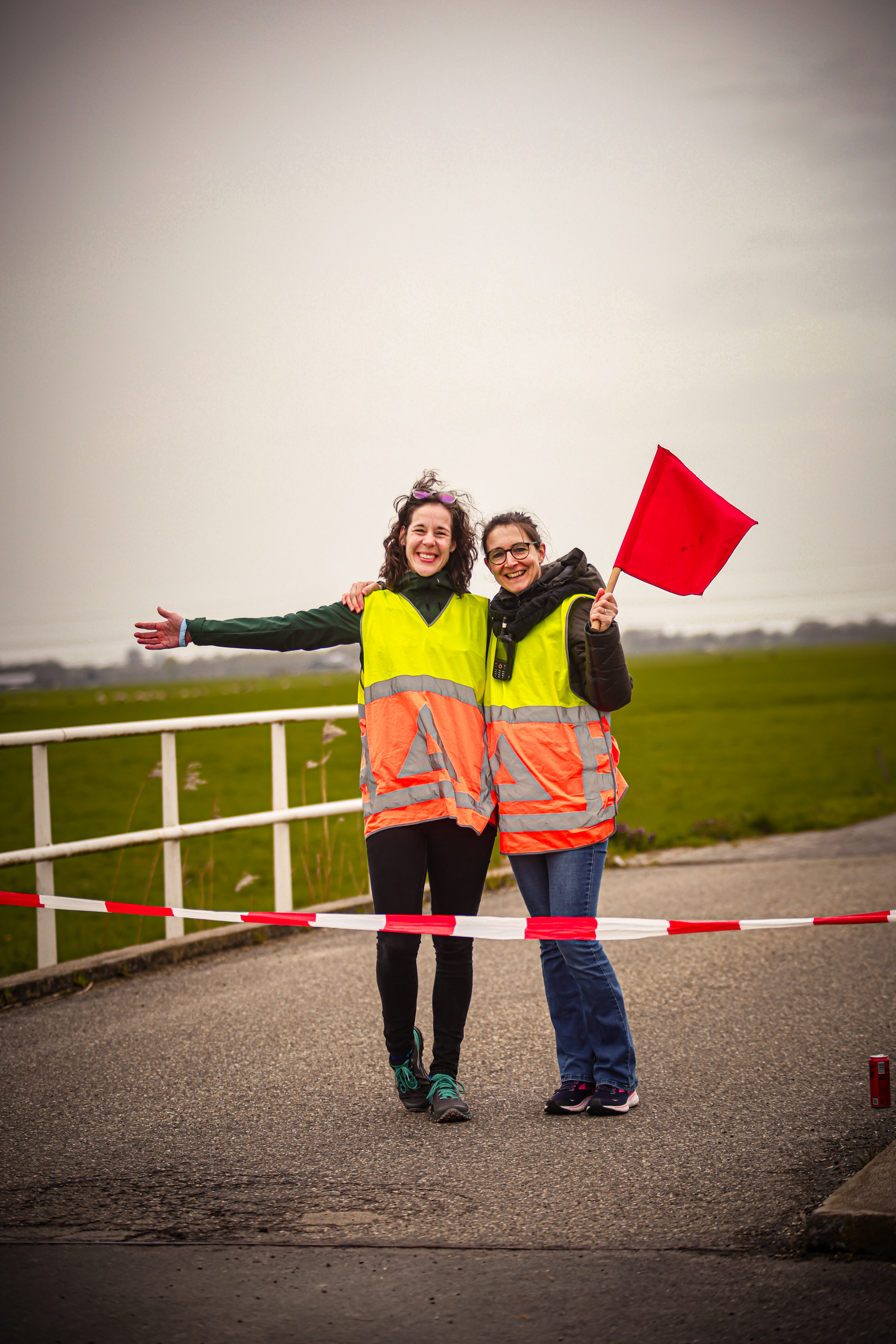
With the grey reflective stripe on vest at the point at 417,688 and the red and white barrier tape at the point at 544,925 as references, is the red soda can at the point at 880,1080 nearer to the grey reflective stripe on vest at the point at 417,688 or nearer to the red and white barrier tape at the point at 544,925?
the red and white barrier tape at the point at 544,925

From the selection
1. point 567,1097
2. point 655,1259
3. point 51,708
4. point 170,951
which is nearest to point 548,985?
point 567,1097

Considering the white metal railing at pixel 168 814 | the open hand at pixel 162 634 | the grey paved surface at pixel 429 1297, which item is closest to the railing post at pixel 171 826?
the white metal railing at pixel 168 814

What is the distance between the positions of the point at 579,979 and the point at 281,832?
412 cm

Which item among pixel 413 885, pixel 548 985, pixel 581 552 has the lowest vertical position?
pixel 548 985

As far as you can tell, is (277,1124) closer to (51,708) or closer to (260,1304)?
(260,1304)

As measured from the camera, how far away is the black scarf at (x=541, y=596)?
14.0ft

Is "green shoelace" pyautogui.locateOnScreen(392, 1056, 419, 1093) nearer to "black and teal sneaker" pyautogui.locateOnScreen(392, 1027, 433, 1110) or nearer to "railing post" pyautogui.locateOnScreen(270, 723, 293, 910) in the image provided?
"black and teal sneaker" pyautogui.locateOnScreen(392, 1027, 433, 1110)

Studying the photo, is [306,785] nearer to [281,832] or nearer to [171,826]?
[281,832]

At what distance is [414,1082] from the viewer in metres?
4.44

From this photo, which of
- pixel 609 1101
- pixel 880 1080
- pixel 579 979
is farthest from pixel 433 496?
pixel 880 1080

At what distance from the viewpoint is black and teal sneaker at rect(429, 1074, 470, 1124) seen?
4.27m

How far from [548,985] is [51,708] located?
209 feet

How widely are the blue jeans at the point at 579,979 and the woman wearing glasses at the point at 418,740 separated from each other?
8.6 inches

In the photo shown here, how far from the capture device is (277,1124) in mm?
4285
